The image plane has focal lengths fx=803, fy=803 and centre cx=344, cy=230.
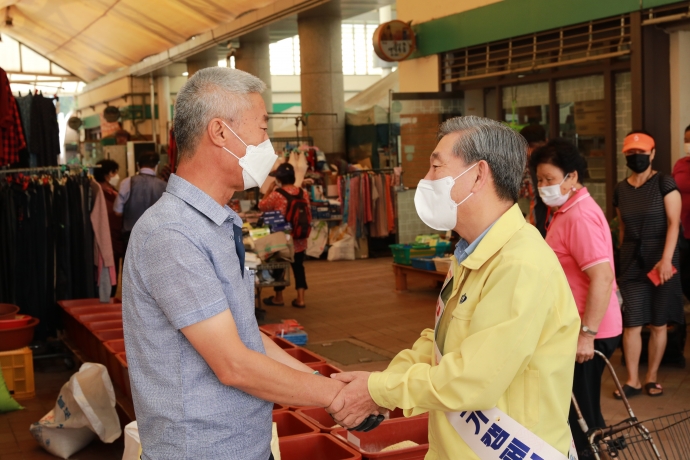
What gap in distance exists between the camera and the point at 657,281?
584cm

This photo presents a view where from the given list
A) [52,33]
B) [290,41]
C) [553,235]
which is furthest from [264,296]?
[290,41]

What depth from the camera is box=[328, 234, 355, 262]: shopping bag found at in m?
13.8

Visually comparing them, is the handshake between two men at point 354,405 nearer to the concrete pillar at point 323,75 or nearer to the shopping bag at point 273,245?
the shopping bag at point 273,245

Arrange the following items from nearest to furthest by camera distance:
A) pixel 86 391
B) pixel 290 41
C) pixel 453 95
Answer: pixel 86 391 → pixel 453 95 → pixel 290 41

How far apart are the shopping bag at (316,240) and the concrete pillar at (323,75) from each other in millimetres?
3586

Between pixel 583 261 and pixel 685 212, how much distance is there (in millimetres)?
3460

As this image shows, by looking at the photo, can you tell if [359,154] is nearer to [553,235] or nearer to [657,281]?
[657,281]

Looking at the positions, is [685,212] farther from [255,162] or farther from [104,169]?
[104,169]

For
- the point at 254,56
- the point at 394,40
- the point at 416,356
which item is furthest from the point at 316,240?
the point at 416,356

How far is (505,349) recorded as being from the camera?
2020 mm

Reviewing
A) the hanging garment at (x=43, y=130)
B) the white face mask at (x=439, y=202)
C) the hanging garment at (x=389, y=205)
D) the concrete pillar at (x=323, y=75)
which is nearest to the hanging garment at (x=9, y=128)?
the hanging garment at (x=43, y=130)

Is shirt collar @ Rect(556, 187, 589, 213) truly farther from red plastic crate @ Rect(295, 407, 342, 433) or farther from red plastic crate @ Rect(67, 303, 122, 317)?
red plastic crate @ Rect(67, 303, 122, 317)

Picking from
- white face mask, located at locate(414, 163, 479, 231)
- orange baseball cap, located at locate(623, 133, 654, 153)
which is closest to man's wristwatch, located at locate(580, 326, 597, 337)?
white face mask, located at locate(414, 163, 479, 231)

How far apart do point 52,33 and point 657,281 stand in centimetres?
2706
